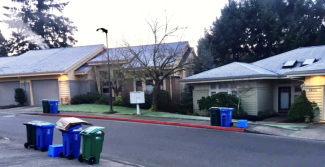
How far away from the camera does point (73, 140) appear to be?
688 centimetres

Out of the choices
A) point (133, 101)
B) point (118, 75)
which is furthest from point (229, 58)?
point (133, 101)

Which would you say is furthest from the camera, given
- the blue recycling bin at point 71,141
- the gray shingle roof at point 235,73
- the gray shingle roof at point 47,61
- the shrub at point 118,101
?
the gray shingle roof at point 47,61

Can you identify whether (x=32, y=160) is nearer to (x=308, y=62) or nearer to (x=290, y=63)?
(x=308, y=62)

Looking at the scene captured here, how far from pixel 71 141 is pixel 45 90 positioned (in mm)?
18080

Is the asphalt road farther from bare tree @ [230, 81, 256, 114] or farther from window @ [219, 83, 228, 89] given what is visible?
window @ [219, 83, 228, 89]

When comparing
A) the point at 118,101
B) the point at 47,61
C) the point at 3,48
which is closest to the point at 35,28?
the point at 3,48

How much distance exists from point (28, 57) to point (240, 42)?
24.9 meters

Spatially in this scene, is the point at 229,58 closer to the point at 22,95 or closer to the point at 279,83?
the point at 279,83

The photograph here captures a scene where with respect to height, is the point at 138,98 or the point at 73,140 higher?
the point at 138,98

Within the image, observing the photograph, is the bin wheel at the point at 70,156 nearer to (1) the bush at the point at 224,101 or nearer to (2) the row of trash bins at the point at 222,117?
(2) the row of trash bins at the point at 222,117

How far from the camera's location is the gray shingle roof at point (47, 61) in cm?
2334

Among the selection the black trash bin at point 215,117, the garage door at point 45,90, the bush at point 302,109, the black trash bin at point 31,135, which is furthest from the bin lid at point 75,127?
the garage door at point 45,90

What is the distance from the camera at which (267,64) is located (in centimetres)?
2114

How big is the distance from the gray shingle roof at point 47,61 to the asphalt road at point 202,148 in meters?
12.0
